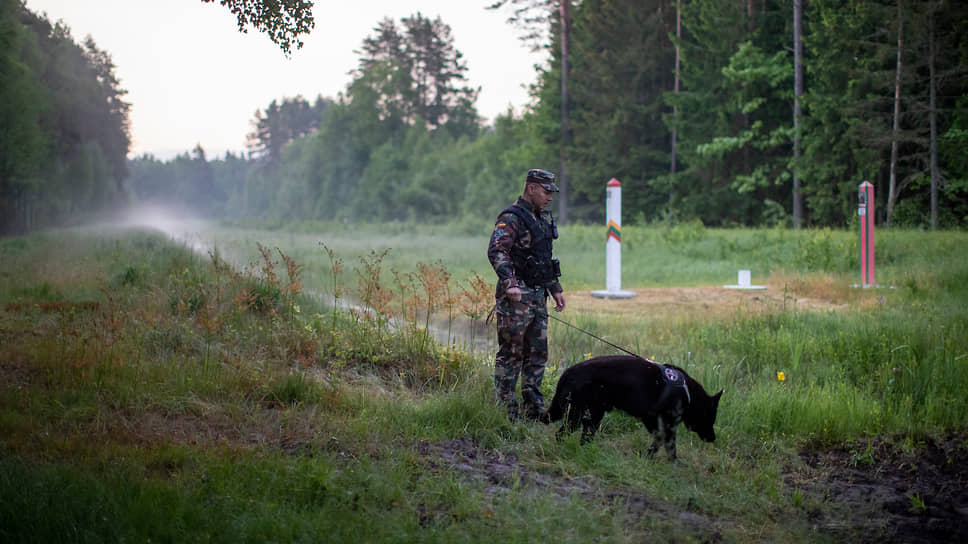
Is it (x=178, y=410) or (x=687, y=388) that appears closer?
(x=687, y=388)

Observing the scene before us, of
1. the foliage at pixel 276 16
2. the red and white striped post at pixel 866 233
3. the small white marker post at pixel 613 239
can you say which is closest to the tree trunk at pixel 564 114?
the small white marker post at pixel 613 239

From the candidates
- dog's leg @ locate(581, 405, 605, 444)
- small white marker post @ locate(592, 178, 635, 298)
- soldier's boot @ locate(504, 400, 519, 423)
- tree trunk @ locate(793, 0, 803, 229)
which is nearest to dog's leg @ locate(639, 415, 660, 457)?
dog's leg @ locate(581, 405, 605, 444)

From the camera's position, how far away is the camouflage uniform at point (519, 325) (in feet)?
19.0

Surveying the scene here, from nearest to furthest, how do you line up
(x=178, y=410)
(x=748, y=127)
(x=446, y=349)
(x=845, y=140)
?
1. (x=178, y=410)
2. (x=446, y=349)
3. (x=845, y=140)
4. (x=748, y=127)

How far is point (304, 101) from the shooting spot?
101m

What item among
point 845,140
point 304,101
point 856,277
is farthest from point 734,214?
point 304,101

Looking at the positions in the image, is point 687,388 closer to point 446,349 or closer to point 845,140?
point 446,349

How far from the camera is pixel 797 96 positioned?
28.2 m

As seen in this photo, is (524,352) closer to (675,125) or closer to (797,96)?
(797,96)

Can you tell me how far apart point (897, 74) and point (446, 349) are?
72.1 feet

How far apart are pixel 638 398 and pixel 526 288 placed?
1412mm

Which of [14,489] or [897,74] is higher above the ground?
[897,74]

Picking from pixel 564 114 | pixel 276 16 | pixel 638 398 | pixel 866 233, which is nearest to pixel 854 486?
pixel 638 398

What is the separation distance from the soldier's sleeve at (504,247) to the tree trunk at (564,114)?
112ft
